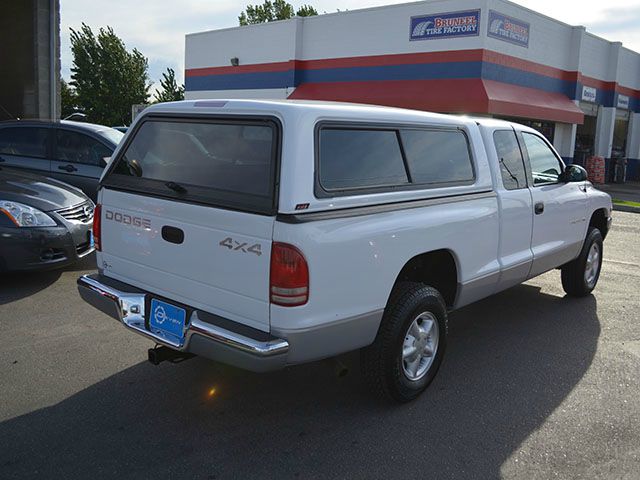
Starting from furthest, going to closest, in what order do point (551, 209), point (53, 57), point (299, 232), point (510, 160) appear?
point (53, 57) < point (551, 209) < point (510, 160) < point (299, 232)

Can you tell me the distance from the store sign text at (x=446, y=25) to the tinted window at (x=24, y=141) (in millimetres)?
14536

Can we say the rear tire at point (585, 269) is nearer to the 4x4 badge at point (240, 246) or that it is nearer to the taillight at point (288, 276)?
the taillight at point (288, 276)

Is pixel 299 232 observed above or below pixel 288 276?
above

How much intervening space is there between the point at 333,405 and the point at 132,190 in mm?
1861

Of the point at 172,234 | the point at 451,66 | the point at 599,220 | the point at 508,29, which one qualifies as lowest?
the point at 599,220

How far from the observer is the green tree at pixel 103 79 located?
44.4 metres

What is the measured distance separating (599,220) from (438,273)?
3203 millimetres

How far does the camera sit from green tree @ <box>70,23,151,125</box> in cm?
4438

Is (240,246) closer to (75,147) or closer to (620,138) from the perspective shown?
(75,147)

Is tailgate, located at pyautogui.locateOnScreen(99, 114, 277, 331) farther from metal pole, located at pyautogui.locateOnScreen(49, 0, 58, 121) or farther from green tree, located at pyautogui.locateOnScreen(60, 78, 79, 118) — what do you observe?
green tree, located at pyautogui.locateOnScreen(60, 78, 79, 118)

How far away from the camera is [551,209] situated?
5320 mm

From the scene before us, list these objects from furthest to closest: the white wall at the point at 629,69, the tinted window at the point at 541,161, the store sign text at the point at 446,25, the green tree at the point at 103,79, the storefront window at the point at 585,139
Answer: the green tree at the point at 103,79
the white wall at the point at 629,69
the storefront window at the point at 585,139
the store sign text at the point at 446,25
the tinted window at the point at 541,161

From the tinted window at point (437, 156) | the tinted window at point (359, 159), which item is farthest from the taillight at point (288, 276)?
the tinted window at point (437, 156)

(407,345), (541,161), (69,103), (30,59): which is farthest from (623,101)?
(69,103)
